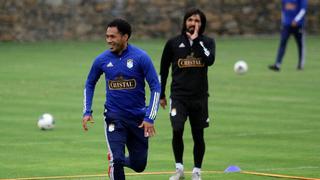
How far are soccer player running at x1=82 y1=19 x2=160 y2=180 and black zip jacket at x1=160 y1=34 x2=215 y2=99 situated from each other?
1901mm

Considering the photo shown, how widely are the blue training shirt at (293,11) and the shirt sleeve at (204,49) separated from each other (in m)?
17.5

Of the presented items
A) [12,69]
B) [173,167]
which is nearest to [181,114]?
[173,167]

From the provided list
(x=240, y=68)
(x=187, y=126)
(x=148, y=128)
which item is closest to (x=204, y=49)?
(x=148, y=128)

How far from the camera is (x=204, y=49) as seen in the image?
49.9 ft

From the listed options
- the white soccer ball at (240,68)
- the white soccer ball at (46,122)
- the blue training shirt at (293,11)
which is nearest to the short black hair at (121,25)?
the white soccer ball at (46,122)

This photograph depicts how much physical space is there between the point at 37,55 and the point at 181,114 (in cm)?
2249

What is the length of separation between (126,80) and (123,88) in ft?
0.34

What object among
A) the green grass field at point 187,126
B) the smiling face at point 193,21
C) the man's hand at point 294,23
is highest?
the man's hand at point 294,23

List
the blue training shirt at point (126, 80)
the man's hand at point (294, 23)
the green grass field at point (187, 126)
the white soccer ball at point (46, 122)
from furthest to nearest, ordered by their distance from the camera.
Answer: the man's hand at point (294, 23) < the white soccer ball at point (46, 122) < the green grass field at point (187, 126) < the blue training shirt at point (126, 80)

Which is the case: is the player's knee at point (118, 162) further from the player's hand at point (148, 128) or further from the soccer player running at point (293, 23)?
the soccer player running at point (293, 23)

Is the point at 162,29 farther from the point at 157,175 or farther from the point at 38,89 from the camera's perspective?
the point at 157,175

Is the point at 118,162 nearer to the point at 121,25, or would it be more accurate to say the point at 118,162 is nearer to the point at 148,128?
the point at 148,128

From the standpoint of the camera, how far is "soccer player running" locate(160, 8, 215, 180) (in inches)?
595

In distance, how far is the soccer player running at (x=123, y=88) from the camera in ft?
43.3
